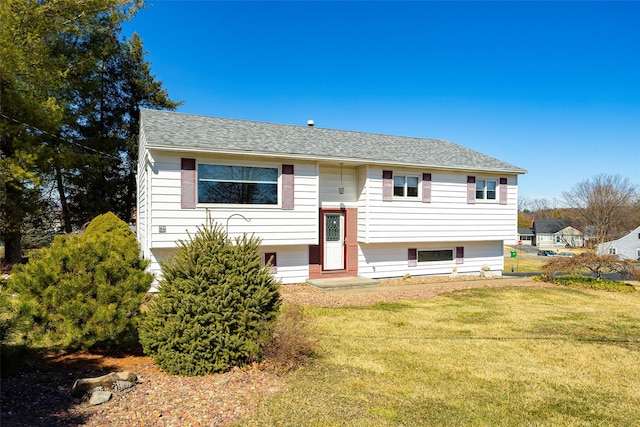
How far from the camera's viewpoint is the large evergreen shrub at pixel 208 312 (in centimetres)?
481

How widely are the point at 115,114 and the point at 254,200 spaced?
16.6 metres

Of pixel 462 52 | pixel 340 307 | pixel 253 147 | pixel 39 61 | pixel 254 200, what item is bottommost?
pixel 340 307

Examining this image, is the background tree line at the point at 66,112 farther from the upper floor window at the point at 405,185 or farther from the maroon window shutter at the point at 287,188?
the upper floor window at the point at 405,185

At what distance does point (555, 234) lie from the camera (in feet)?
255

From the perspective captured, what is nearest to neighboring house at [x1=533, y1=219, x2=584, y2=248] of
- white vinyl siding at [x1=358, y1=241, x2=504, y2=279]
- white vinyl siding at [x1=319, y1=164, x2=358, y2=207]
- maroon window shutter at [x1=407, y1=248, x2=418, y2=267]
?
white vinyl siding at [x1=358, y1=241, x2=504, y2=279]

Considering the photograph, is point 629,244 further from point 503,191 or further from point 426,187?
point 426,187

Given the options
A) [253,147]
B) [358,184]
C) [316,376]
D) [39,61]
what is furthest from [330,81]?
[316,376]

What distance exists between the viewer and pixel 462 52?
53.2 feet

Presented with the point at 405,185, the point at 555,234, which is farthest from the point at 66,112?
the point at 555,234

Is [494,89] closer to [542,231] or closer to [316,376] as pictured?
[316,376]

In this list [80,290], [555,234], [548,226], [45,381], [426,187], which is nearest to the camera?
[45,381]

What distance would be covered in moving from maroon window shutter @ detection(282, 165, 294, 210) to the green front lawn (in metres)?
4.24

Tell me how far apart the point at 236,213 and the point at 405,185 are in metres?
6.53

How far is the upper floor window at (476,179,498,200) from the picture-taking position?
15602mm
